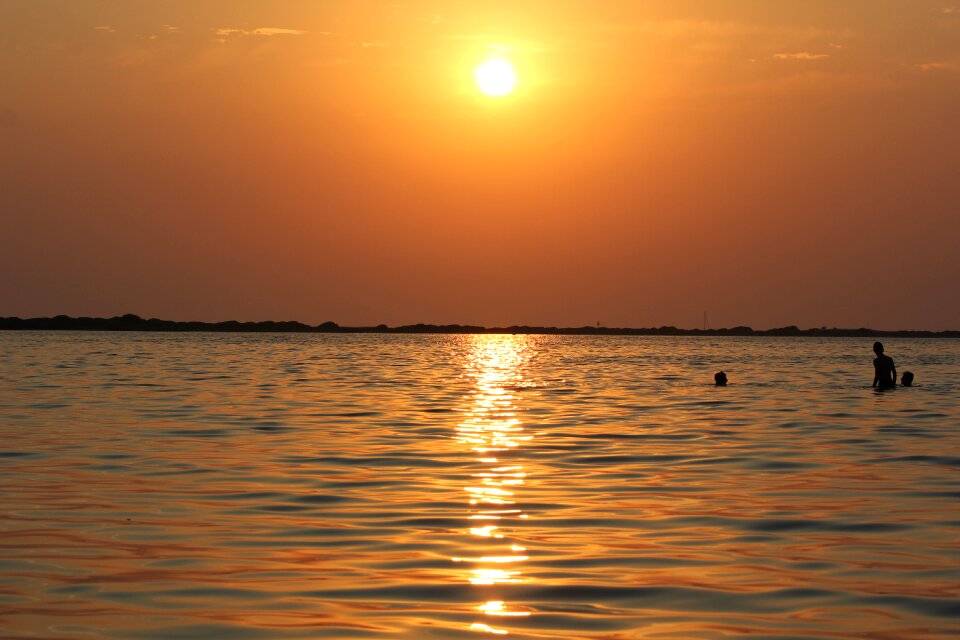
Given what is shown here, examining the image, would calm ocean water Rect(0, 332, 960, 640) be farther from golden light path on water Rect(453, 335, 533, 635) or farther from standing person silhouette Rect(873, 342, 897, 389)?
standing person silhouette Rect(873, 342, 897, 389)

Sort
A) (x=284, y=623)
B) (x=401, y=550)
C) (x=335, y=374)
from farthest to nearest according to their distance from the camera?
(x=335, y=374) → (x=401, y=550) → (x=284, y=623)

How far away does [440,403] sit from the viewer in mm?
41406

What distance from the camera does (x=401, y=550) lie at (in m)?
14.1

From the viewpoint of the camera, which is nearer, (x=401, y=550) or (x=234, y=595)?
(x=234, y=595)

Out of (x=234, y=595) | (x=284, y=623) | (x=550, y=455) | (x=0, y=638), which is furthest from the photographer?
(x=550, y=455)

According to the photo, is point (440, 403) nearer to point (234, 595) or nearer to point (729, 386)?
point (729, 386)

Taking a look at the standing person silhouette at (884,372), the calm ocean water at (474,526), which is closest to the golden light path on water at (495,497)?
the calm ocean water at (474,526)

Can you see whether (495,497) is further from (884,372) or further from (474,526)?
(884,372)

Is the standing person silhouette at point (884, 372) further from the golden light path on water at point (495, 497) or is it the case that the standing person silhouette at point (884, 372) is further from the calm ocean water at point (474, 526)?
the golden light path on water at point (495, 497)

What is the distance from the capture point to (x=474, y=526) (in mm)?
15797

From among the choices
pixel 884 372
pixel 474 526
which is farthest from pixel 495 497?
pixel 884 372

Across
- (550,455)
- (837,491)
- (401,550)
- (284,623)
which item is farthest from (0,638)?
(550,455)

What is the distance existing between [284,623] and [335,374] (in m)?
53.9

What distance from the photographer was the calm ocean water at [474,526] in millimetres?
10883
